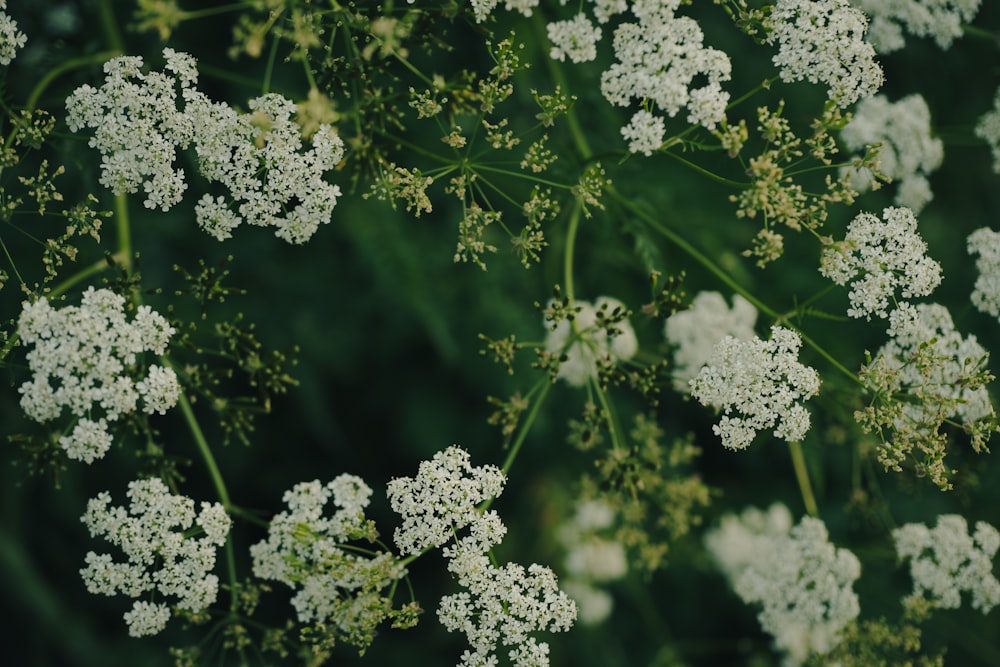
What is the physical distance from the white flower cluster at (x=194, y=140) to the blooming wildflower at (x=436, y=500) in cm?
118

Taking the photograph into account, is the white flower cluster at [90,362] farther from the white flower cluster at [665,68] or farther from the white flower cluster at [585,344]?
the white flower cluster at [665,68]

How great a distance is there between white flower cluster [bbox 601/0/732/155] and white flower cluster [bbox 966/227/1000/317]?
1.61m

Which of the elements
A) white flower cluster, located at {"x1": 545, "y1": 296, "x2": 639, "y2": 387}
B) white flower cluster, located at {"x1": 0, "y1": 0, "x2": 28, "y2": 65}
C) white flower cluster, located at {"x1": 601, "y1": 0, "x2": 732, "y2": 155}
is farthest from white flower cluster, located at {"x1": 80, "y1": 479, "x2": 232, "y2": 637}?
white flower cluster, located at {"x1": 601, "y1": 0, "x2": 732, "y2": 155}

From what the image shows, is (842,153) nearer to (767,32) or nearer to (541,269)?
(767,32)

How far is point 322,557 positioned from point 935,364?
2.78 meters

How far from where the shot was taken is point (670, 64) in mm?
3344

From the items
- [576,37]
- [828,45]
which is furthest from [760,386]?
[576,37]

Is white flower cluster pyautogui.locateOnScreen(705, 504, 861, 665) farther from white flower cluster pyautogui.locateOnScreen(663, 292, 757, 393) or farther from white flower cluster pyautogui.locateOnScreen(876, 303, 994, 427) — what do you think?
white flower cluster pyautogui.locateOnScreen(663, 292, 757, 393)

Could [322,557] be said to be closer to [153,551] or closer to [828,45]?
[153,551]

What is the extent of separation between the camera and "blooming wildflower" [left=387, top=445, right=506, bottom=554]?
11.0ft

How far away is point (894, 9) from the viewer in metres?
4.30

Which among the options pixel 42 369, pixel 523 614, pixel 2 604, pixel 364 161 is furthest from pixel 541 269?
pixel 2 604

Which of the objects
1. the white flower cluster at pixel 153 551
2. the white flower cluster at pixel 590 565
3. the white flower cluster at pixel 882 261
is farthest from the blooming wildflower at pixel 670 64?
the white flower cluster at pixel 590 565

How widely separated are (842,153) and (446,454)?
123 inches
